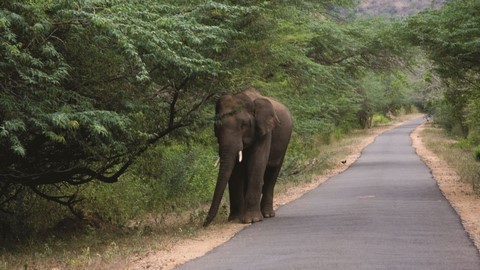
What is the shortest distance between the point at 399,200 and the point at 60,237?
7.51m

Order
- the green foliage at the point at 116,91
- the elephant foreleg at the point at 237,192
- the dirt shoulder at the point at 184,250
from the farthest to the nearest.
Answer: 1. the elephant foreleg at the point at 237,192
2. the green foliage at the point at 116,91
3. the dirt shoulder at the point at 184,250

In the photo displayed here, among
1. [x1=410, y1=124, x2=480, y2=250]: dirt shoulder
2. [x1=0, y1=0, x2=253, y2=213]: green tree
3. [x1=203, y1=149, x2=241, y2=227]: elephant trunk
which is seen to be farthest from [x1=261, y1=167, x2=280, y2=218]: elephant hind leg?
[x1=410, y1=124, x2=480, y2=250]: dirt shoulder

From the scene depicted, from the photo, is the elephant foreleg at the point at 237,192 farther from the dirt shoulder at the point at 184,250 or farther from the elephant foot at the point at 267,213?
the elephant foot at the point at 267,213

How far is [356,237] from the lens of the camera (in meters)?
11.6

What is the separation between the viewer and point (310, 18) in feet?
91.9

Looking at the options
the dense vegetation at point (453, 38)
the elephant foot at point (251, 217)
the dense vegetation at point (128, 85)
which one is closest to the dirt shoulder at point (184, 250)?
the elephant foot at point (251, 217)

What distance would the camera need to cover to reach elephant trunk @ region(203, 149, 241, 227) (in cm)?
1395

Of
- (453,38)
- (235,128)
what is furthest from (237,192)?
(453,38)

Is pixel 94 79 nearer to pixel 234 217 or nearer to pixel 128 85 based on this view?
pixel 128 85

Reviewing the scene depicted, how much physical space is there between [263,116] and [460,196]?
22.6 ft

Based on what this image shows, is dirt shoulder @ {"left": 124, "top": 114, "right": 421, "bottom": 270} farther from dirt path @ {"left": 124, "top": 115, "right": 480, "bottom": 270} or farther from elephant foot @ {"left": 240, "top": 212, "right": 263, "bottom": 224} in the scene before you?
elephant foot @ {"left": 240, "top": 212, "right": 263, "bottom": 224}

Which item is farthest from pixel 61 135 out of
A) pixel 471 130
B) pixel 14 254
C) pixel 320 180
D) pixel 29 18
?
pixel 471 130

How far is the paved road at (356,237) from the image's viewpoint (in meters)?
9.48

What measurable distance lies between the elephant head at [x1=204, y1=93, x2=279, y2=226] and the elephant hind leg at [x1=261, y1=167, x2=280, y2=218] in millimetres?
1152
